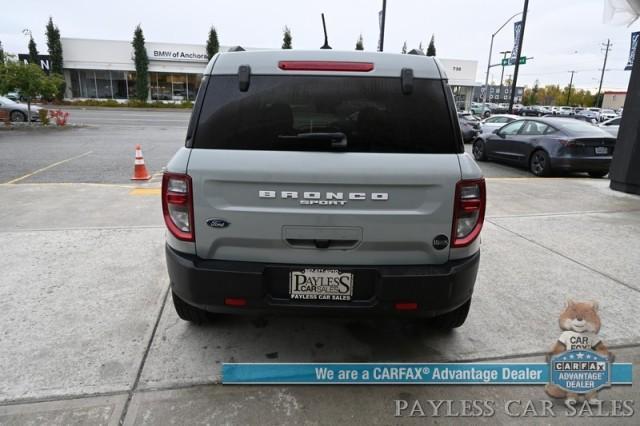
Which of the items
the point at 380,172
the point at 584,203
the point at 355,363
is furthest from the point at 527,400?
the point at 584,203

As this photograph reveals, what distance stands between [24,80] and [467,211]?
23.4m

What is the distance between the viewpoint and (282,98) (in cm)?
248

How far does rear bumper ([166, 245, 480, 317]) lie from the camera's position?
7.90 feet

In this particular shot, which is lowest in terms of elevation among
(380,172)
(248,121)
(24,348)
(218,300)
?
(24,348)

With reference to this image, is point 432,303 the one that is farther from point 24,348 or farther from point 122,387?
point 24,348

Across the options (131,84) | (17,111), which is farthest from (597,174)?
(131,84)

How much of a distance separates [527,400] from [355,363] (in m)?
1.05

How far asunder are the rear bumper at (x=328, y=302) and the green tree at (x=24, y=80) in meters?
22.3

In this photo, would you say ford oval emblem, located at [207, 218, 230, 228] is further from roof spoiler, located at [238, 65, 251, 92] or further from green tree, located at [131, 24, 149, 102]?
green tree, located at [131, 24, 149, 102]

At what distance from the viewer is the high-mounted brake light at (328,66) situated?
2.50m

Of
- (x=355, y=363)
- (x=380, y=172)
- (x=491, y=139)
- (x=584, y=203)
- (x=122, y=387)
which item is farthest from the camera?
(x=491, y=139)

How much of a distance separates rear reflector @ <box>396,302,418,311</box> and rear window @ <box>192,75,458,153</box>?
0.87 metres

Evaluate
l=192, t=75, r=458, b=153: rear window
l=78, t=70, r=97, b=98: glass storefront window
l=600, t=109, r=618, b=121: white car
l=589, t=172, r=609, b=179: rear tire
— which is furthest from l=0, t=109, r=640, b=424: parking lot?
l=78, t=70, r=97, b=98: glass storefront window

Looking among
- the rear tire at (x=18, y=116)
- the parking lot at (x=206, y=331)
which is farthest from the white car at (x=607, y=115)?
the rear tire at (x=18, y=116)
